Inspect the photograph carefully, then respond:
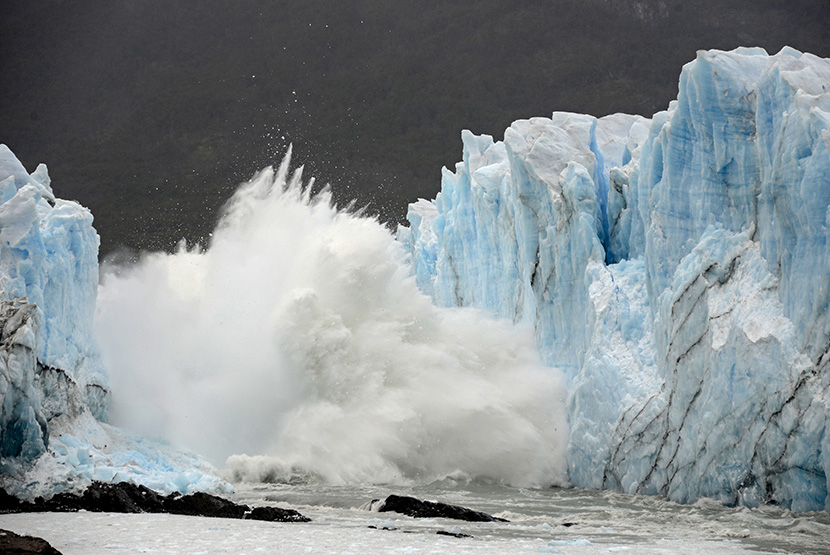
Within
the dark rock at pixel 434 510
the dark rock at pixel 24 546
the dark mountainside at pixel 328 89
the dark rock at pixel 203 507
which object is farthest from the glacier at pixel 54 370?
the dark mountainside at pixel 328 89

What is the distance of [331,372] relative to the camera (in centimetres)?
1762

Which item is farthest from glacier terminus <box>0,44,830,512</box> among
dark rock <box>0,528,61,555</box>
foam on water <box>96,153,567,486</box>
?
dark rock <box>0,528,61,555</box>

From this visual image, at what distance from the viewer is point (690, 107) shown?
1305 centimetres

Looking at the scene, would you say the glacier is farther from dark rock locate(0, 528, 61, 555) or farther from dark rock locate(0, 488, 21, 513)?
dark rock locate(0, 528, 61, 555)

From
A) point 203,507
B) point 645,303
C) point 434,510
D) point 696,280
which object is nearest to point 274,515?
point 203,507

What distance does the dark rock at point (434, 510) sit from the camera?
10.4 m

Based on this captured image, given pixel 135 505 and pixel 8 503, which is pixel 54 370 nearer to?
pixel 8 503

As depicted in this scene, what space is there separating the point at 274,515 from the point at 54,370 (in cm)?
562

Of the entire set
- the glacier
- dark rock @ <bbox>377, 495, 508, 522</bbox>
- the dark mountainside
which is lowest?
dark rock @ <bbox>377, 495, 508, 522</bbox>

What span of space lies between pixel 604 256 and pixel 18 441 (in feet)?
32.6

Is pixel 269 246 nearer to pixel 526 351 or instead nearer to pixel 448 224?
pixel 448 224

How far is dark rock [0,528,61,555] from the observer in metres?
5.71

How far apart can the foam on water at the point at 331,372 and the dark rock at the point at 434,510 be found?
14.5ft

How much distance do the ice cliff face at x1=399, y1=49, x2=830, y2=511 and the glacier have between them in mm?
6652
